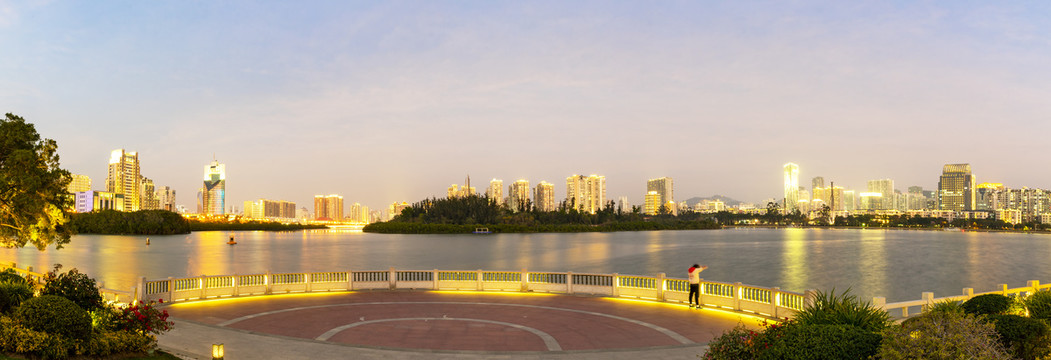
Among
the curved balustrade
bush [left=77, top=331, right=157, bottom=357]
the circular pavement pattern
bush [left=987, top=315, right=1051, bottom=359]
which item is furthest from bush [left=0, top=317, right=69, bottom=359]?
bush [left=987, top=315, right=1051, bottom=359]

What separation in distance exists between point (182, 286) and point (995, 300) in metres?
27.0

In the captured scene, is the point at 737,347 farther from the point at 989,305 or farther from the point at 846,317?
the point at 989,305

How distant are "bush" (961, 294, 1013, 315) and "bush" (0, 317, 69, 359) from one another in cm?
1998

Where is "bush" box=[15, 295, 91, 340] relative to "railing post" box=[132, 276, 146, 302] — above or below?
above

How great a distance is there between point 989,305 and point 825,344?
9.57 m

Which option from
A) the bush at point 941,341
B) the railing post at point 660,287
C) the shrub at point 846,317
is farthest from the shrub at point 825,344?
the railing post at point 660,287

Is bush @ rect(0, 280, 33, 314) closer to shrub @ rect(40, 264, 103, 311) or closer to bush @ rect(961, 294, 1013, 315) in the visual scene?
shrub @ rect(40, 264, 103, 311)

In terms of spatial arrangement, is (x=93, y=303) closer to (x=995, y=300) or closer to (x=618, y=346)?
(x=618, y=346)

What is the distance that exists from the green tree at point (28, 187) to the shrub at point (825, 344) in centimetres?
2853

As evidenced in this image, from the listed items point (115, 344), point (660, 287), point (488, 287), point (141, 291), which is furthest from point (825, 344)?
point (141, 291)

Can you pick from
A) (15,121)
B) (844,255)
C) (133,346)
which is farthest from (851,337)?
(844,255)

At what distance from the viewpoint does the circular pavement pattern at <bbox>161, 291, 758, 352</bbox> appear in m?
16.9

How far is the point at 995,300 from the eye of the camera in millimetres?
15836

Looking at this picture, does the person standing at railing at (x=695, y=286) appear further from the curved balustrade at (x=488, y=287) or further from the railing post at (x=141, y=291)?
the railing post at (x=141, y=291)
